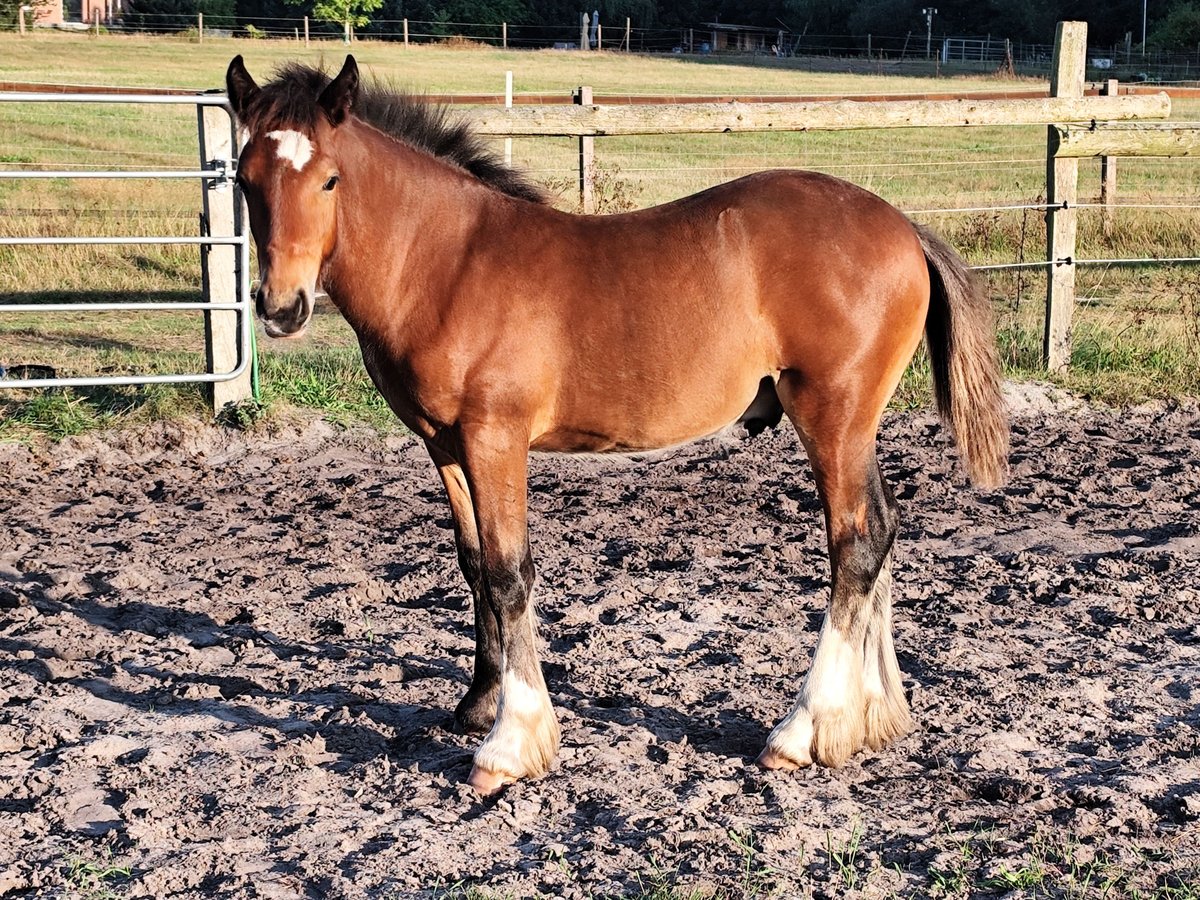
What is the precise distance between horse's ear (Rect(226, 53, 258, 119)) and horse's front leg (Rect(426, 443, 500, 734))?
1120mm

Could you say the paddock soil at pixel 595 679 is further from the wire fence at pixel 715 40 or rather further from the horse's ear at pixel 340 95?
the wire fence at pixel 715 40

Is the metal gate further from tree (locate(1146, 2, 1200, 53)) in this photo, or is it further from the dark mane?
tree (locate(1146, 2, 1200, 53))

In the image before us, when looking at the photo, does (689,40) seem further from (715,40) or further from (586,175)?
(586,175)

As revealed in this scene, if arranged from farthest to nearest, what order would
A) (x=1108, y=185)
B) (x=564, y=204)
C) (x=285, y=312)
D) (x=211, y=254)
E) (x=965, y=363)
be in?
1. (x=1108, y=185)
2. (x=211, y=254)
3. (x=564, y=204)
4. (x=965, y=363)
5. (x=285, y=312)

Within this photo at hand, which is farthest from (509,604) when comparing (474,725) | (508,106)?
(508,106)

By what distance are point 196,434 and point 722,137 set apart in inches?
865

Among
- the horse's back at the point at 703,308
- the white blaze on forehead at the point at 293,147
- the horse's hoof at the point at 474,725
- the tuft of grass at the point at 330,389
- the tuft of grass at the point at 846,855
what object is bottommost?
the horse's hoof at the point at 474,725

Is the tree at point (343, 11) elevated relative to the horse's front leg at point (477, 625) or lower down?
elevated

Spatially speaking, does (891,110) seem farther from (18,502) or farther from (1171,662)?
(18,502)

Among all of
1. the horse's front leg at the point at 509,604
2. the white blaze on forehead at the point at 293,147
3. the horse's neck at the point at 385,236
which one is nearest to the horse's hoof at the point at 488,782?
the horse's front leg at the point at 509,604

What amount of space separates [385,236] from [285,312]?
0.47m

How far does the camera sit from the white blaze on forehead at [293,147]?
3.20 meters

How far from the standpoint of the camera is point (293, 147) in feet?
10.5

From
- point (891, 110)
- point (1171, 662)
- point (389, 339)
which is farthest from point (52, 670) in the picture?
point (891, 110)
